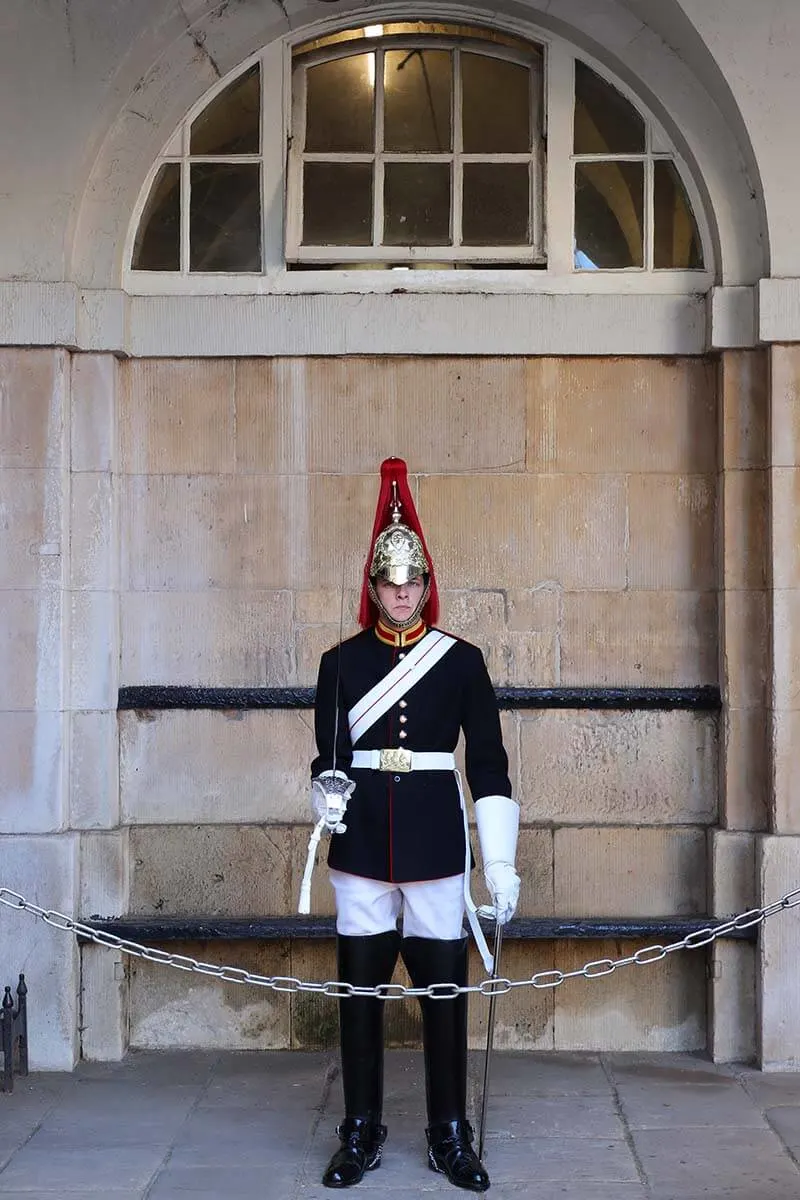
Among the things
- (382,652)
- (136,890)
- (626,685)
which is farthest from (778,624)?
(136,890)

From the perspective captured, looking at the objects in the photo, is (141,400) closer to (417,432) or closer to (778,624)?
(417,432)

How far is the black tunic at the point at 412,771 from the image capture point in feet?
17.0

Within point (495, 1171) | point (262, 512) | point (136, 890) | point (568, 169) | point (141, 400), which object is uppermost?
point (568, 169)

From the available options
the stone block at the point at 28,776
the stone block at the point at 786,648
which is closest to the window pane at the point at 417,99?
the stone block at the point at 786,648

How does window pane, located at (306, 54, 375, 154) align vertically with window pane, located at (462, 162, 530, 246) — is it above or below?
above

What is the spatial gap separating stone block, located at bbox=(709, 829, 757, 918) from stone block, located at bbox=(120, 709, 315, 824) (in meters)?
1.80

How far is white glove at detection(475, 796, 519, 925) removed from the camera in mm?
5027

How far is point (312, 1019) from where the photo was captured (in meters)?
6.78

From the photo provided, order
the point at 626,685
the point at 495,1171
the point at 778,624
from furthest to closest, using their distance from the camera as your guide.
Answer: the point at 626,685, the point at 778,624, the point at 495,1171

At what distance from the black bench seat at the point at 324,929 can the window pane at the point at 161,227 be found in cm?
286

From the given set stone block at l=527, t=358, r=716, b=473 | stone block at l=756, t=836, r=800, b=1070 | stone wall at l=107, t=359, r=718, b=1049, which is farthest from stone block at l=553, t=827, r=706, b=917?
stone block at l=527, t=358, r=716, b=473

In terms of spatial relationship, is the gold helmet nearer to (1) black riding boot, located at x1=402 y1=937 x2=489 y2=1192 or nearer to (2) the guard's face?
(2) the guard's face

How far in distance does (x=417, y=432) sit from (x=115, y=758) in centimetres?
194

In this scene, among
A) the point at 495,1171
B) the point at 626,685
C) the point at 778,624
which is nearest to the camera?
the point at 495,1171
